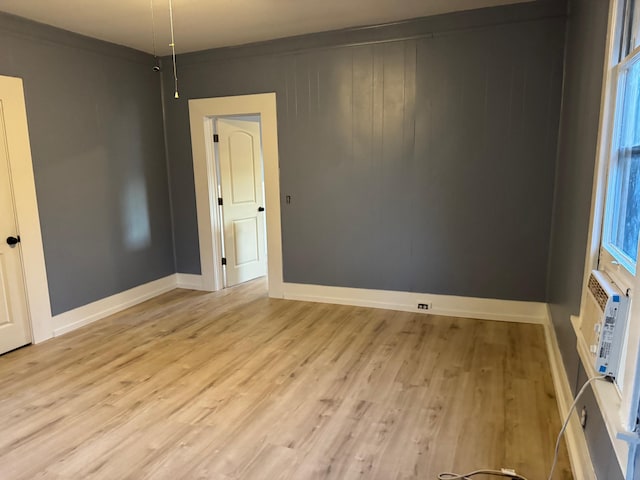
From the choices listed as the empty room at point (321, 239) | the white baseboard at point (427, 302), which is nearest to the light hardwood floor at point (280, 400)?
the empty room at point (321, 239)

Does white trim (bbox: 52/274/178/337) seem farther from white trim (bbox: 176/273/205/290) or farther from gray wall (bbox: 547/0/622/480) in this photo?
gray wall (bbox: 547/0/622/480)

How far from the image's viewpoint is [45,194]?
360cm

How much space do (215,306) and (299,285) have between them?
0.89 metres

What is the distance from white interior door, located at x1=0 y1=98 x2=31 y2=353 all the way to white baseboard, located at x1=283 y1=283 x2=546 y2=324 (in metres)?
2.35

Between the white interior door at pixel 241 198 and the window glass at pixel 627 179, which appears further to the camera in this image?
the white interior door at pixel 241 198

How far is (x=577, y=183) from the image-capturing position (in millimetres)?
2527

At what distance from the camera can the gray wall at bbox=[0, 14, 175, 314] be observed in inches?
139

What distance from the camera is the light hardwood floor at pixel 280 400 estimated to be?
6.91 feet

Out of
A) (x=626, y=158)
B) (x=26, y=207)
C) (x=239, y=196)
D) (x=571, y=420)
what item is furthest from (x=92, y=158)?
(x=571, y=420)

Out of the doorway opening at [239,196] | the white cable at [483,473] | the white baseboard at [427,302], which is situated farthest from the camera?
the doorway opening at [239,196]

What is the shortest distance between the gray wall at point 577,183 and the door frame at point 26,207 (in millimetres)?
3860

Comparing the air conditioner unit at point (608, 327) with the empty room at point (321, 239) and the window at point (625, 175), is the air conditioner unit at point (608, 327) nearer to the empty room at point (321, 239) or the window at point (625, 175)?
the empty room at point (321, 239)

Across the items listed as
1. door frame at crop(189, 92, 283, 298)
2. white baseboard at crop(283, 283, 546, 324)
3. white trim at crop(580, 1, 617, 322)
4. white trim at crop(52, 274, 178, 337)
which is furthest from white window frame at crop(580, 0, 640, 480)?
white trim at crop(52, 274, 178, 337)

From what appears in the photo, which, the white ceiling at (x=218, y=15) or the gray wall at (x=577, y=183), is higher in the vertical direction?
the white ceiling at (x=218, y=15)
